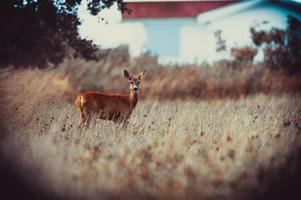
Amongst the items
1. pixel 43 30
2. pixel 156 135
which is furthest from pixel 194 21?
pixel 43 30

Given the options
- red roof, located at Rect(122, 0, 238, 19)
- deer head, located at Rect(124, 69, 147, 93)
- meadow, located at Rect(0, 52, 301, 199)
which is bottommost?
meadow, located at Rect(0, 52, 301, 199)

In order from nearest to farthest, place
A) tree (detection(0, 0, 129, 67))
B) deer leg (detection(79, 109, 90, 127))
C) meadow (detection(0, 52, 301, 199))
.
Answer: meadow (detection(0, 52, 301, 199))
deer leg (detection(79, 109, 90, 127))
tree (detection(0, 0, 129, 67))

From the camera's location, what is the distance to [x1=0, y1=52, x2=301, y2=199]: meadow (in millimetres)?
5125

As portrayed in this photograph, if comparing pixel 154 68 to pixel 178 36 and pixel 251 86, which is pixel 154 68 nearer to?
pixel 178 36

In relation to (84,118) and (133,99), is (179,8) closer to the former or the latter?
(133,99)

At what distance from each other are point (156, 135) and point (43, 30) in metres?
1.63

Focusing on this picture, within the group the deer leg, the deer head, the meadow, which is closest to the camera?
the meadow

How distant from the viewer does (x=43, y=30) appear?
20.4ft

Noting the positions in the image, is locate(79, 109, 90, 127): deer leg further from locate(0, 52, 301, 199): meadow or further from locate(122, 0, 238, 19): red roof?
locate(122, 0, 238, 19): red roof

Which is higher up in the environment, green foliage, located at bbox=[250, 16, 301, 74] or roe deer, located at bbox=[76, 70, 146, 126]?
green foliage, located at bbox=[250, 16, 301, 74]

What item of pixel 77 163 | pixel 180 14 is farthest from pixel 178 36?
pixel 77 163

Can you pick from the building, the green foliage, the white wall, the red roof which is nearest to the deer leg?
the white wall

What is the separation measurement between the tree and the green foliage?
1514 mm

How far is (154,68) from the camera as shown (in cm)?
625
